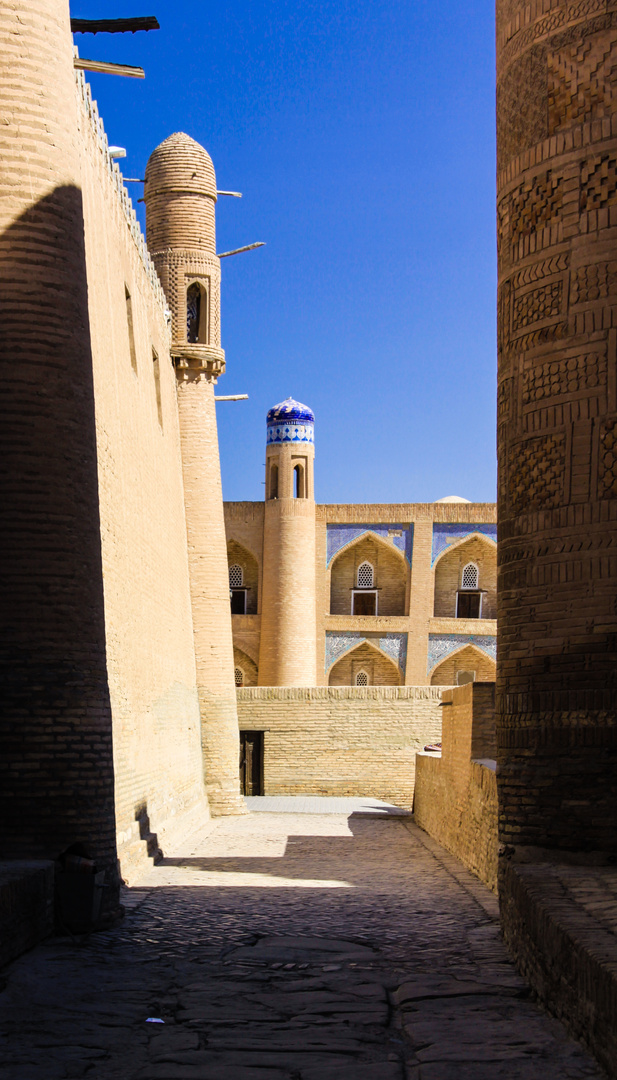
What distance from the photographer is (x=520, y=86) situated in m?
7.52

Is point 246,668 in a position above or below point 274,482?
below

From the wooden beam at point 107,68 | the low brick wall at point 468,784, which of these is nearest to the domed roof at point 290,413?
the low brick wall at point 468,784

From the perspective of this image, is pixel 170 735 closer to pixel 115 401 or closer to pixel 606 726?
pixel 115 401

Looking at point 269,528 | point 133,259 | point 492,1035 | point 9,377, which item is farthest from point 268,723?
point 492,1035

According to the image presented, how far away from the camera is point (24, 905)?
6410mm

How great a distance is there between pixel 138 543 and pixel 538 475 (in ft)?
20.6

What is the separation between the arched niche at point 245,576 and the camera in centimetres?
2867

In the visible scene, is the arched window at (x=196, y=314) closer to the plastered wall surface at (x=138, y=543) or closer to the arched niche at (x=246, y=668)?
the plastered wall surface at (x=138, y=543)

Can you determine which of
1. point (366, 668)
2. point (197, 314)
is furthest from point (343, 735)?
point (197, 314)

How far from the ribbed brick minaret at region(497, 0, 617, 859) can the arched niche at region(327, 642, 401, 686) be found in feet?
69.6

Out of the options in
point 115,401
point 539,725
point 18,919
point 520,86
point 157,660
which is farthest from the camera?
point 157,660

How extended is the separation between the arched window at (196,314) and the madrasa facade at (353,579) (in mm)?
9880

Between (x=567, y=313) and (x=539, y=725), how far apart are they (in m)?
2.38

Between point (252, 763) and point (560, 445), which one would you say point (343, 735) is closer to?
point (252, 763)
